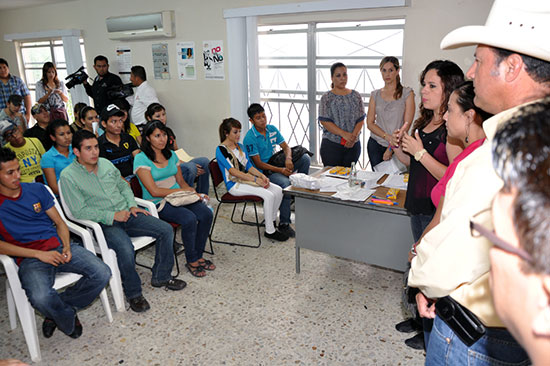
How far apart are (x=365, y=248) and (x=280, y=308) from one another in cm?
76

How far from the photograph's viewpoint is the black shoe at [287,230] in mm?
4051

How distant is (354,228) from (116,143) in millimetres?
2358

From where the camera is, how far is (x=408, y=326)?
8.57 ft

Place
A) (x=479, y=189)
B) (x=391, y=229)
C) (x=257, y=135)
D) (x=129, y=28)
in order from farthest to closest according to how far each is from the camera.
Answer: (x=129, y=28) → (x=257, y=135) → (x=391, y=229) → (x=479, y=189)

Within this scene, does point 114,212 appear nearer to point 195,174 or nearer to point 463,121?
point 195,174

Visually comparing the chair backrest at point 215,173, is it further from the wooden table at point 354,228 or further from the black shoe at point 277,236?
the wooden table at point 354,228

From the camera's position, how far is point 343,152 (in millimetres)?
4402

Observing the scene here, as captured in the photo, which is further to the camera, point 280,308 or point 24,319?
point 280,308

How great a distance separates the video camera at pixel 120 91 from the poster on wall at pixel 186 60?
2.54 ft

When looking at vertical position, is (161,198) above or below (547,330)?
below

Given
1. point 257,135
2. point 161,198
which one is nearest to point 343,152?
point 257,135

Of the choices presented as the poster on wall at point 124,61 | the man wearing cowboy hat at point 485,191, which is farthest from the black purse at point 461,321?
the poster on wall at point 124,61

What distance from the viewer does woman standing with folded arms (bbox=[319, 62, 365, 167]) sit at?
4258mm

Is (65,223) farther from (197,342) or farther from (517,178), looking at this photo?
(517,178)
